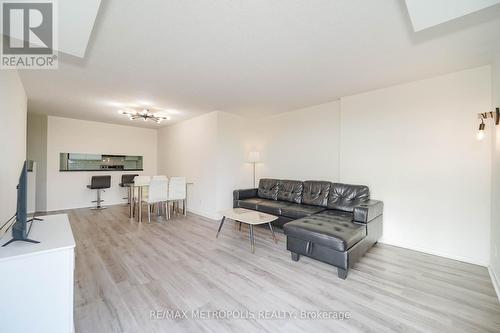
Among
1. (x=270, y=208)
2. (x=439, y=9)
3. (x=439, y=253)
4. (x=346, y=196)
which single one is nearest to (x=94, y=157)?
(x=270, y=208)

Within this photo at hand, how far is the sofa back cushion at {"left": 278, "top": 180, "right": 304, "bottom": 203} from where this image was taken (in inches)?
168

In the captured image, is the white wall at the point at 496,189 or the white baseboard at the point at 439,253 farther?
the white baseboard at the point at 439,253

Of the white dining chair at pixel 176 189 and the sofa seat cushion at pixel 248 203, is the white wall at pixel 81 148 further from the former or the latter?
the sofa seat cushion at pixel 248 203

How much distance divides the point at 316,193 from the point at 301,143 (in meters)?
1.33

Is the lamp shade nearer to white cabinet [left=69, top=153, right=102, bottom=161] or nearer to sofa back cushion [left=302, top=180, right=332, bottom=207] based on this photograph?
sofa back cushion [left=302, top=180, right=332, bottom=207]

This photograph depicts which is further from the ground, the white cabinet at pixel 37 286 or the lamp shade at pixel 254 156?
the lamp shade at pixel 254 156

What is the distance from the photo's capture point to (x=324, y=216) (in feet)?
10.4

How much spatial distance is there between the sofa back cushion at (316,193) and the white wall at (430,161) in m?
0.55

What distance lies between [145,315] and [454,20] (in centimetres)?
373

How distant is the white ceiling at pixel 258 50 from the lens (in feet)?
5.62

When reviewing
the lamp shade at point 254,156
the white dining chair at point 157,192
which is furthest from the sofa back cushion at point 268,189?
the white dining chair at point 157,192

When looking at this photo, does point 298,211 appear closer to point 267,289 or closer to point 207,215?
point 267,289

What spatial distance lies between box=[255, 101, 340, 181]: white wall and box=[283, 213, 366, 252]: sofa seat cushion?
5.27 feet

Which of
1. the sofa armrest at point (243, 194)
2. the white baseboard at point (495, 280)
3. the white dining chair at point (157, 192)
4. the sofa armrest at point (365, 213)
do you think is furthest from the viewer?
the white dining chair at point (157, 192)
